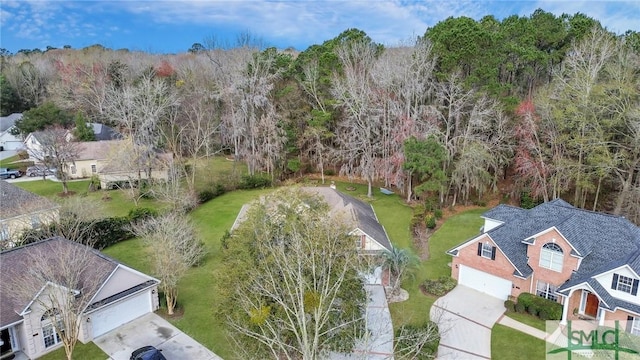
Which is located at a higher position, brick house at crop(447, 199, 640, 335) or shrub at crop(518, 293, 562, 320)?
brick house at crop(447, 199, 640, 335)

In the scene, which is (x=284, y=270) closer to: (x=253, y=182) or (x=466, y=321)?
(x=466, y=321)

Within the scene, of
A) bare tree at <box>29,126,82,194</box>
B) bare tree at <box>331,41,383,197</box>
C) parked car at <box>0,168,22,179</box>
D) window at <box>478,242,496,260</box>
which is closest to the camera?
window at <box>478,242,496,260</box>

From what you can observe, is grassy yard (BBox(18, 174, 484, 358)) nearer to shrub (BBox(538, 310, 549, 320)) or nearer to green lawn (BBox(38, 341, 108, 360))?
green lawn (BBox(38, 341, 108, 360))

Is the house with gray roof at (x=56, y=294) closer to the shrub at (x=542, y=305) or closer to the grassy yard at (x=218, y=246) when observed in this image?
the grassy yard at (x=218, y=246)

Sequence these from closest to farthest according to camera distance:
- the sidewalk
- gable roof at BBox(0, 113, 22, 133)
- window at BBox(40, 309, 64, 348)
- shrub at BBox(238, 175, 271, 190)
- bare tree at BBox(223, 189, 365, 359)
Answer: bare tree at BBox(223, 189, 365, 359), window at BBox(40, 309, 64, 348), the sidewalk, shrub at BBox(238, 175, 271, 190), gable roof at BBox(0, 113, 22, 133)

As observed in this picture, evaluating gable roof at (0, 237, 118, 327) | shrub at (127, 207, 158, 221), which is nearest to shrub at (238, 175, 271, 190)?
shrub at (127, 207, 158, 221)

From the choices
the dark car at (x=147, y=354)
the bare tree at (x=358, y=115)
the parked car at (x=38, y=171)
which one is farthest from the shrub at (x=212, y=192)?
the dark car at (x=147, y=354)

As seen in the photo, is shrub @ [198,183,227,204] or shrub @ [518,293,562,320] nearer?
shrub @ [518,293,562,320]
